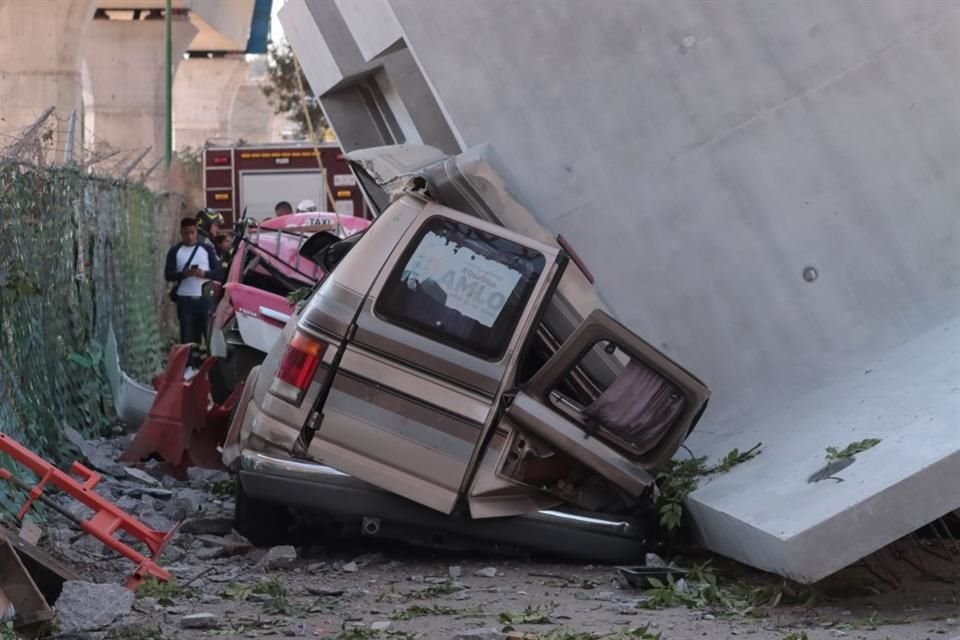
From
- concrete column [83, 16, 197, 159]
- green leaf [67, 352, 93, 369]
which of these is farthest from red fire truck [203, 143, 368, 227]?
green leaf [67, 352, 93, 369]

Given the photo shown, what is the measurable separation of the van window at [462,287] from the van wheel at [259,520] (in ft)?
4.31

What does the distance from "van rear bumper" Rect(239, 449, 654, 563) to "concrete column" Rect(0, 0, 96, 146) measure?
2589cm

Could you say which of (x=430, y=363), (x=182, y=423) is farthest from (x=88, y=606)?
(x=182, y=423)

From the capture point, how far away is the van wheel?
9.41 m

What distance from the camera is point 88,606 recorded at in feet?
23.5

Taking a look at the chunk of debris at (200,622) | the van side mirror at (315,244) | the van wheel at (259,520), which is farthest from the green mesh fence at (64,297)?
the chunk of debris at (200,622)

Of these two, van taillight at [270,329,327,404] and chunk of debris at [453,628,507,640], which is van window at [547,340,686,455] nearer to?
van taillight at [270,329,327,404]

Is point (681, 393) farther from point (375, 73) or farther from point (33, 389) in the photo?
point (375, 73)

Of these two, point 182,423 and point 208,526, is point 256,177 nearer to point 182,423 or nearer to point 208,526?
point 182,423

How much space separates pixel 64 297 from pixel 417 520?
6009mm

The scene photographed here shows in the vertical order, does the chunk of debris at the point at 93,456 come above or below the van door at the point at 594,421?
above

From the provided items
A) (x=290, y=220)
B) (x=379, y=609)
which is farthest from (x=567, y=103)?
(x=290, y=220)

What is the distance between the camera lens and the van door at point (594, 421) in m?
8.64

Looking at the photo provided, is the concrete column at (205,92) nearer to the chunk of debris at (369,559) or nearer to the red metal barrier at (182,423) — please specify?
the red metal barrier at (182,423)
